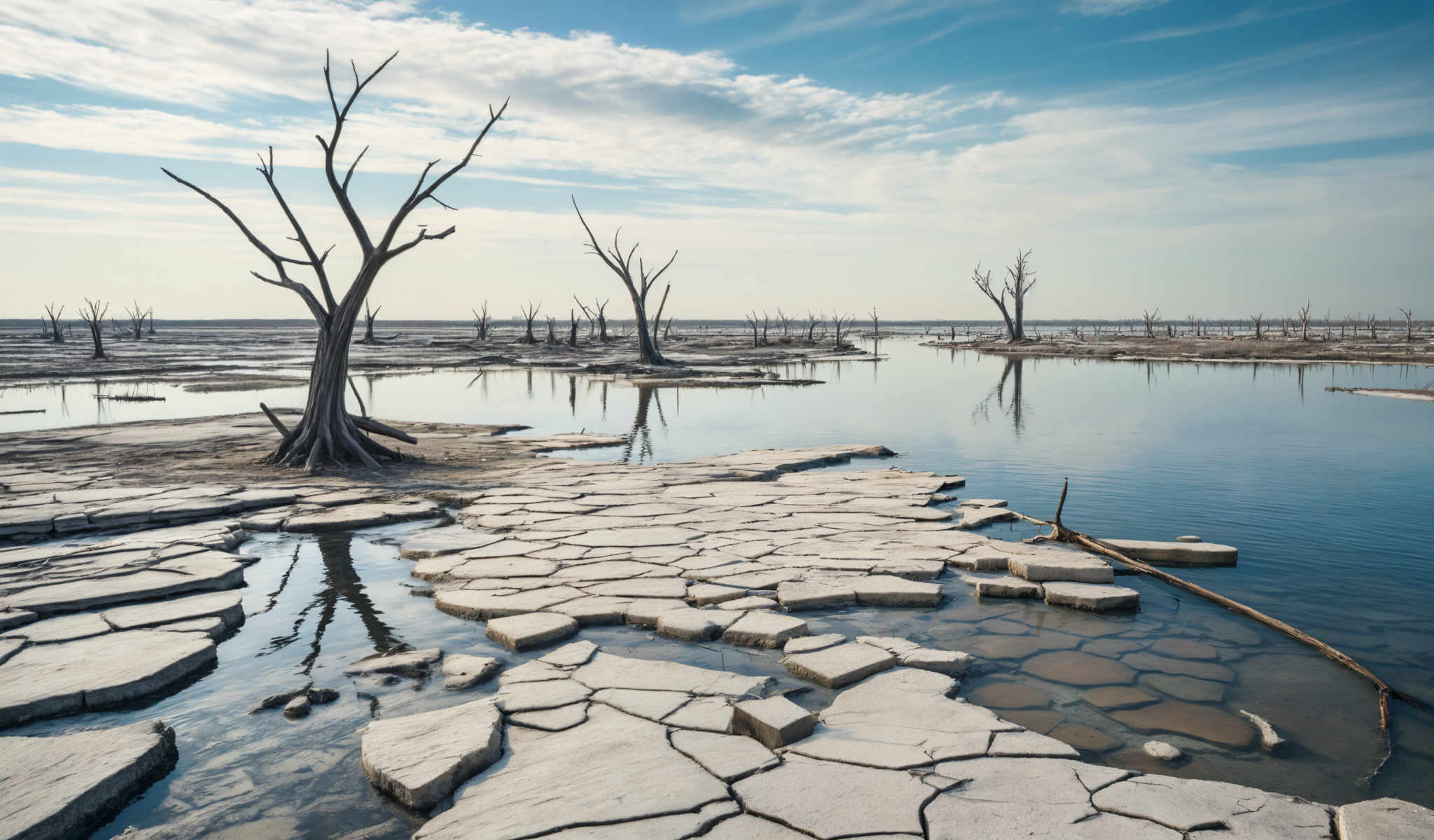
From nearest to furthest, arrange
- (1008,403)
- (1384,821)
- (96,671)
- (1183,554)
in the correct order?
1. (1384,821)
2. (96,671)
3. (1183,554)
4. (1008,403)

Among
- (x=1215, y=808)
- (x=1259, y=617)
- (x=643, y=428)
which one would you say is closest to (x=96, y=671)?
(x=1215, y=808)

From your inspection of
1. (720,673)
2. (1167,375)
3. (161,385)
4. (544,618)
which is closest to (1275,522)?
(720,673)

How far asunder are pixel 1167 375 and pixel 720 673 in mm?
22251

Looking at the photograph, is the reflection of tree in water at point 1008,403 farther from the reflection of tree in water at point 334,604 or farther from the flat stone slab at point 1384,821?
the flat stone slab at point 1384,821

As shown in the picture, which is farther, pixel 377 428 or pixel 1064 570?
pixel 377 428

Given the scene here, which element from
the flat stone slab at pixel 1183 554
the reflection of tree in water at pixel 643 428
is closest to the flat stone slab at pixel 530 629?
the flat stone slab at pixel 1183 554

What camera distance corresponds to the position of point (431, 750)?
2543 mm

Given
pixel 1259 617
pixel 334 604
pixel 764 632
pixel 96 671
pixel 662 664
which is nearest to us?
pixel 96 671

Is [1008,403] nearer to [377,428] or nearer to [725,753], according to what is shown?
[377,428]

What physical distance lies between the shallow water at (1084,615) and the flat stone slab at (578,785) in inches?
9.2

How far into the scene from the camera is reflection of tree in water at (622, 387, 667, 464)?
9195 mm

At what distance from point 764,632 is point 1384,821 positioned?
204 cm

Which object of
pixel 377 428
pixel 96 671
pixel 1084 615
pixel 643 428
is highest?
A: pixel 377 428

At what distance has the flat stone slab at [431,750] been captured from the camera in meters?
2.38
